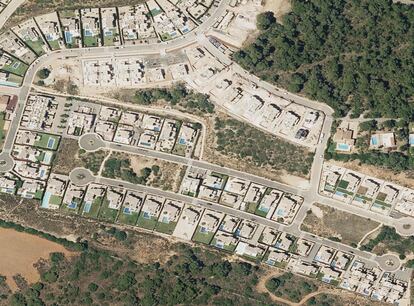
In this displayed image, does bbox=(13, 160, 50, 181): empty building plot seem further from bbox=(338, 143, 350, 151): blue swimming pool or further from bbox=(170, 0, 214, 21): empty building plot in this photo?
bbox=(338, 143, 350, 151): blue swimming pool

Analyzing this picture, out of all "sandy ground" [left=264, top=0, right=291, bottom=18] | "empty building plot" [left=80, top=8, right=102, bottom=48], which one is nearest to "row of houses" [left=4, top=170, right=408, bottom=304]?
"empty building plot" [left=80, top=8, right=102, bottom=48]

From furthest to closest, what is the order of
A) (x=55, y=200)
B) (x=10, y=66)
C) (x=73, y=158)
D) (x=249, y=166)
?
(x=10, y=66), (x=73, y=158), (x=249, y=166), (x=55, y=200)

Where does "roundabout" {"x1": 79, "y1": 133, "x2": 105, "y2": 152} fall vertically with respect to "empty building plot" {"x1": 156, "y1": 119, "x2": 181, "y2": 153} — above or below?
below

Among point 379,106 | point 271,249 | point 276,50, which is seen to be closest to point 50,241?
point 271,249

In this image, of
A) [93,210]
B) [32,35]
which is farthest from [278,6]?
[93,210]

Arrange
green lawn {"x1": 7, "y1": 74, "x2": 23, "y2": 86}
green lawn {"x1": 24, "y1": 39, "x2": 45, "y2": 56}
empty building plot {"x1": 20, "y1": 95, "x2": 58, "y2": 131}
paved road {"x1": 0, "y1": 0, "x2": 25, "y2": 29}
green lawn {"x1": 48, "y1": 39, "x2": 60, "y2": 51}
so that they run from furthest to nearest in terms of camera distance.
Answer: paved road {"x1": 0, "y1": 0, "x2": 25, "y2": 29}, green lawn {"x1": 48, "y1": 39, "x2": 60, "y2": 51}, green lawn {"x1": 24, "y1": 39, "x2": 45, "y2": 56}, green lawn {"x1": 7, "y1": 74, "x2": 23, "y2": 86}, empty building plot {"x1": 20, "y1": 95, "x2": 58, "y2": 131}

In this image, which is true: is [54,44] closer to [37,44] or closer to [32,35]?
[37,44]

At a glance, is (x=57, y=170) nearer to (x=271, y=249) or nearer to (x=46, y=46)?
(x=46, y=46)

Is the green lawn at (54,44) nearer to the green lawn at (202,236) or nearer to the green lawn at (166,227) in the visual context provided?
the green lawn at (166,227)
